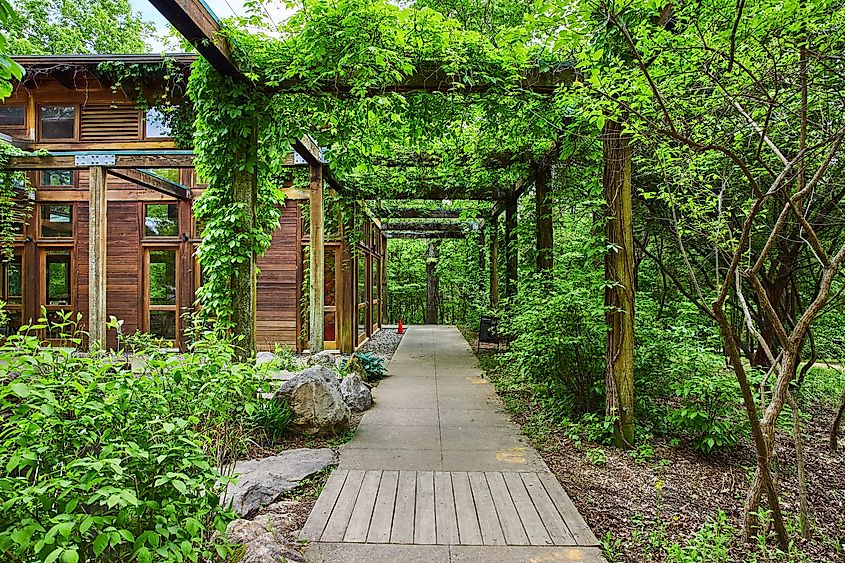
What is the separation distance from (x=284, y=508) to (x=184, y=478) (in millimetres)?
1593

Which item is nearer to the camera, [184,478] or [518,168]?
[184,478]

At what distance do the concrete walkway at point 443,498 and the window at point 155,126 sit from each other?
5965mm

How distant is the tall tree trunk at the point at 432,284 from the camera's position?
17438mm

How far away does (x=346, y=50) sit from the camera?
12.5ft

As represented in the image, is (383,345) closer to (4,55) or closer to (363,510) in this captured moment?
(363,510)

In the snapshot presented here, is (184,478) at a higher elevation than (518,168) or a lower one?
lower

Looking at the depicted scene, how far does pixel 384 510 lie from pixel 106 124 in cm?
830

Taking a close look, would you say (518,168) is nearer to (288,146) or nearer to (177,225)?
(288,146)

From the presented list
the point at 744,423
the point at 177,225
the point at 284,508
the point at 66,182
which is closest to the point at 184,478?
the point at 284,508

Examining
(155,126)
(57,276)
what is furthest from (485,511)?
(57,276)

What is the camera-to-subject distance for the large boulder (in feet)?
13.8

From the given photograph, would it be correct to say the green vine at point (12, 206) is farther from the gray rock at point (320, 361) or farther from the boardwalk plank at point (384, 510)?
the boardwalk plank at point (384, 510)

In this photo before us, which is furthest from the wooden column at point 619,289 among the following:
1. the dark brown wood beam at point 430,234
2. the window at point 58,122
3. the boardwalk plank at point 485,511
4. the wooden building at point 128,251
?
the dark brown wood beam at point 430,234

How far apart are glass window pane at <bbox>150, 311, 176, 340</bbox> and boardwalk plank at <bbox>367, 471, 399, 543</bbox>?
716 centimetres
